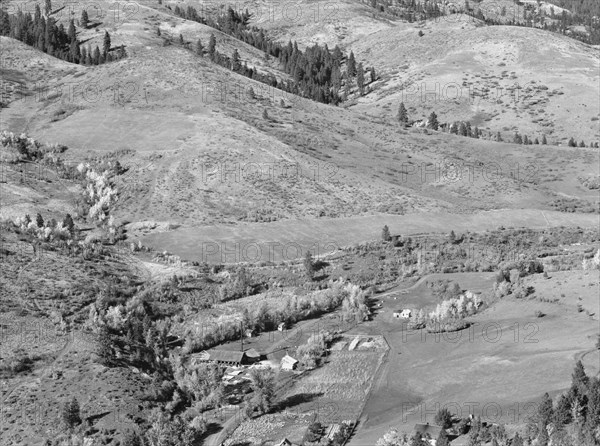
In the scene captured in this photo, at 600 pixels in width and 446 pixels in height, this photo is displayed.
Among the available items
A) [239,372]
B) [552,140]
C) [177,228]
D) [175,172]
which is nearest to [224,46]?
[552,140]

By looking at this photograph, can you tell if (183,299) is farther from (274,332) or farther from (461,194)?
(461,194)

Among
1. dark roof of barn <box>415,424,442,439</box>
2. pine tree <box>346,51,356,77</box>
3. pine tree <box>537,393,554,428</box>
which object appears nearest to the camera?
pine tree <box>537,393,554,428</box>

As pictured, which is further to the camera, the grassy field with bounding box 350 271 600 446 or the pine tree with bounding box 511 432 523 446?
the grassy field with bounding box 350 271 600 446

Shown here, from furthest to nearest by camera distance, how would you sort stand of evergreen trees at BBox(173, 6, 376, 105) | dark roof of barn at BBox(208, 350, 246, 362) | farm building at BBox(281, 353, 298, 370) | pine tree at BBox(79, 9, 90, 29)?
pine tree at BBox(79, 9, 90, 29) < stand of evergreen trees at BBox(173, 6, 376, 105) < dark roof of barn at BBox(208, 350, 246, 362) < farm building at BBox(281, 353, 298, 370)

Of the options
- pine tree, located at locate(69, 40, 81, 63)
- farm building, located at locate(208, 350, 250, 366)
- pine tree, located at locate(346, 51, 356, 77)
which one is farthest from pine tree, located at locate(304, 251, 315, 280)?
pine tree, located at locate(346, 51, 356, 77)

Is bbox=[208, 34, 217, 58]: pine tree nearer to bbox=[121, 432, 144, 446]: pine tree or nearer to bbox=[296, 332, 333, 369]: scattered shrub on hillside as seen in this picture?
bbox=[296, 332, 333, 369]: scattered shrub on hillside

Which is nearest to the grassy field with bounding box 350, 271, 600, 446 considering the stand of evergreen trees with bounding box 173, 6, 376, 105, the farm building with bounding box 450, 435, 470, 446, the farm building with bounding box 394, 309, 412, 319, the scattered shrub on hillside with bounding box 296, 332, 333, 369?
the farm building with bounding box 394, 309, 412, 319

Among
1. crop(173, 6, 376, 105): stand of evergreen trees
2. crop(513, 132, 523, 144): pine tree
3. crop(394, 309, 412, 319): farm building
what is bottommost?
Result: crop(173, 6, 376, 105): stand of evergreen trees

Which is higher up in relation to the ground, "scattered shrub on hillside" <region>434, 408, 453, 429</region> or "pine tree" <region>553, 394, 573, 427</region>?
"pine tree" <region>553, 394, 573, 427</region>
